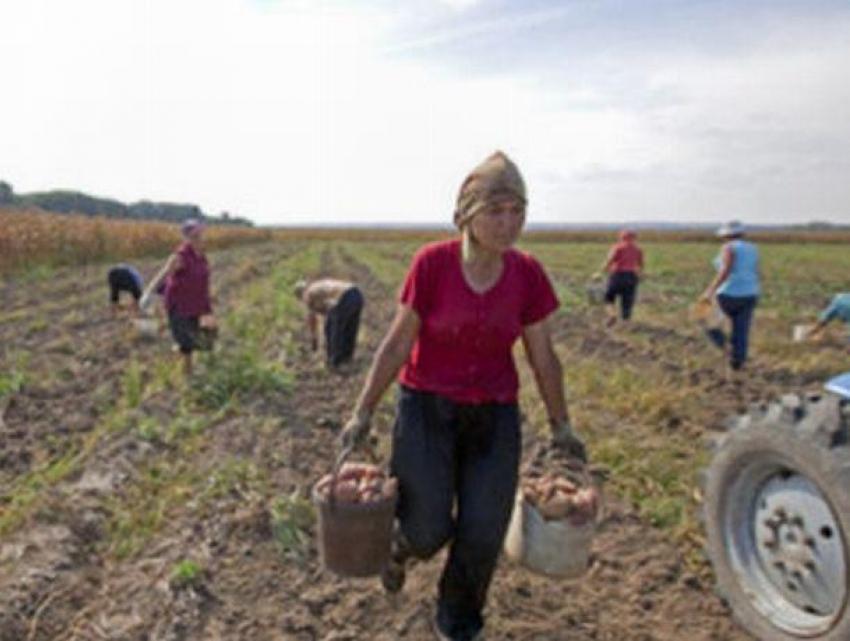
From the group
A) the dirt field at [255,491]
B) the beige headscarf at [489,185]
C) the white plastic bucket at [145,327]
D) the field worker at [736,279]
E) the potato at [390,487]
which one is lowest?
the dirt field at [255,491]

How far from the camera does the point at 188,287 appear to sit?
766cm

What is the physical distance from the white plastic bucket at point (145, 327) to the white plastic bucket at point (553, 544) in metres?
7.97

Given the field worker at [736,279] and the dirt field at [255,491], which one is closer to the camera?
the dirt field at [255,491]

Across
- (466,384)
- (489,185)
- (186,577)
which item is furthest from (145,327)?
(489,185)

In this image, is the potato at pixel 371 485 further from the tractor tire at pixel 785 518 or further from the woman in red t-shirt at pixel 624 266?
the woman in red t-shirt at pixel 624 266

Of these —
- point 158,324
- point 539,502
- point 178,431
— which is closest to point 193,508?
point 178,431

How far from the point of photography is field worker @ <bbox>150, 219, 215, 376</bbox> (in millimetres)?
7586

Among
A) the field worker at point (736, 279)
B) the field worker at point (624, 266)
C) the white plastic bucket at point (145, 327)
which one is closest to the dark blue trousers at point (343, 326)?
the white plastic bucket at point (145, 327)

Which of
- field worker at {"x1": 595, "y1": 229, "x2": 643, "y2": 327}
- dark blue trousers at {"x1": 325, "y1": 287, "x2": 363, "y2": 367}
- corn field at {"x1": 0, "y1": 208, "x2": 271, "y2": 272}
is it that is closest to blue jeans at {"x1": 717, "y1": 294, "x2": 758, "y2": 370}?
field worker at {"x1": 595, "y1": 229, "x2": 643, "y2": 327}

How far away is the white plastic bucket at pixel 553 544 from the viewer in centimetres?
301

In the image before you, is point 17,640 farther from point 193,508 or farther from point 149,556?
point 193,508

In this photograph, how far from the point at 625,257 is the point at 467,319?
8.91 m

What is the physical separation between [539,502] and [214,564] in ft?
5.68

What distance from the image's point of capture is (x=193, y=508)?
4.67m
